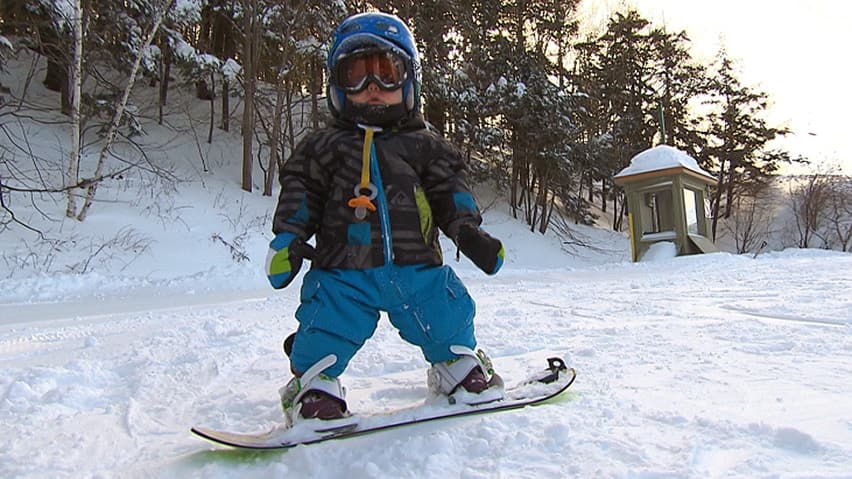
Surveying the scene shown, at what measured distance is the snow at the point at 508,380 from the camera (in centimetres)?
121

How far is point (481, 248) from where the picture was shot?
5.59ft

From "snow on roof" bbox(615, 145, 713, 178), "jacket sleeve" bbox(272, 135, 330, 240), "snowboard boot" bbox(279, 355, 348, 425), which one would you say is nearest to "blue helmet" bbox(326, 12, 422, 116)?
"jacket sleeve" bbox(272, 135, 330, 240)

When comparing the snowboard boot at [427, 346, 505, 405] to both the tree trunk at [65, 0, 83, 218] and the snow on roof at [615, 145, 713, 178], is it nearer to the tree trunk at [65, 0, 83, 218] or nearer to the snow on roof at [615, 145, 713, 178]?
the tree trunk at [65, 0, 83, 218]

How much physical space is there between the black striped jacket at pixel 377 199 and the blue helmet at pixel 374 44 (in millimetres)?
89

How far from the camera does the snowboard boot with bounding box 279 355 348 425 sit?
148cm

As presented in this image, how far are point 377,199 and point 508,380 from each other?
2.74 ft

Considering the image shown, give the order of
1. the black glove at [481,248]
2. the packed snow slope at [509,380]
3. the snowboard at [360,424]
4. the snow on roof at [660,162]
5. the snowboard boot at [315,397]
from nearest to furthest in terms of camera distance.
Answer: the packed snow slope at [509,380], the snowboard at [360,424], the snowboard boot at [315,397], the black glove at [481,248], the snow on roof at [660,162]

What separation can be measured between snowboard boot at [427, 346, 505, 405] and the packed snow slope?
0.47 feet

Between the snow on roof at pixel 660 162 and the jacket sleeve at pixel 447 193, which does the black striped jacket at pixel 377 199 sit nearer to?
the jacket sleeve at pixel 447 193

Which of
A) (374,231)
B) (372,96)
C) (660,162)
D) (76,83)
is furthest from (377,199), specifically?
(660,162)

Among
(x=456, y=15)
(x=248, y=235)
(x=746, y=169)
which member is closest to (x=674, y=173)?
(x=456, y=15)

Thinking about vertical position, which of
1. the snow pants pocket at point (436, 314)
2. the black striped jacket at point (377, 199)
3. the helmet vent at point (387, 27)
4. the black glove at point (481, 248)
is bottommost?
the snow pants pocket at point (436, 314)

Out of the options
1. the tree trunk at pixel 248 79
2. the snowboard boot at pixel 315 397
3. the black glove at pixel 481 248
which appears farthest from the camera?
the tree trunk at pixel 248 79

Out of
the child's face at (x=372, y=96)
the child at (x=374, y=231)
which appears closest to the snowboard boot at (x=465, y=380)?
the child at (x=374, y=231)
